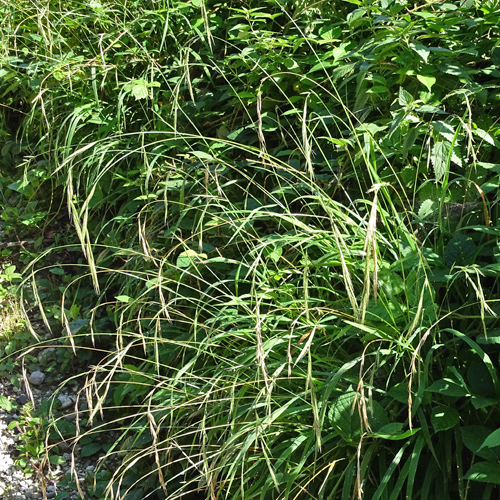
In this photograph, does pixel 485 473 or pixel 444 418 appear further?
pixel 444 418

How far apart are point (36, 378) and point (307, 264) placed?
154 cm

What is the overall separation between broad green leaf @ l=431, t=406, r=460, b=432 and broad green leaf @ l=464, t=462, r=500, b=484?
0.34 feet

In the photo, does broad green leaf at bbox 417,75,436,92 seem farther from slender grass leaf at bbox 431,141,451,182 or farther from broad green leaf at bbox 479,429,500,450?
broad green leaf at bbox 479,429,500,450

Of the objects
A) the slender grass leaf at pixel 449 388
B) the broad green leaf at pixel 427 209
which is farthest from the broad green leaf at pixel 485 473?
the broad green leaf at pixel 427 209

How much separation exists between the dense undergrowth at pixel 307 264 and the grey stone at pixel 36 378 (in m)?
0.22

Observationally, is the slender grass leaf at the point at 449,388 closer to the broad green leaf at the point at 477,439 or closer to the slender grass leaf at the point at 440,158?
the broad green leaf at the point at 477,439

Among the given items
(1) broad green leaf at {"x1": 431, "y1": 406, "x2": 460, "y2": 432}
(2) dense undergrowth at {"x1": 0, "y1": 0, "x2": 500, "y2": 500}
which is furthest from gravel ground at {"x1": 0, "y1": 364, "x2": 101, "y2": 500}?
(1) broad green leaf at {"x1": 431, "y1": 406, "x2": 460, "y2": 432}

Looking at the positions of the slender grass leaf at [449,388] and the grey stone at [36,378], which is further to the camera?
the grey stone at [36,378]

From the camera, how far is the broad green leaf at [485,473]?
1349 mm

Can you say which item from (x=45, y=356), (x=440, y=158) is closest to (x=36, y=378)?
(x=45, y=356)

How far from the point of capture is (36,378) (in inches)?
99.4

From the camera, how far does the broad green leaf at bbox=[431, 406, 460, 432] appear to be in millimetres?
1445

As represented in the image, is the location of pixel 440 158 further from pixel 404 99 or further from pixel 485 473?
pixel 485 473

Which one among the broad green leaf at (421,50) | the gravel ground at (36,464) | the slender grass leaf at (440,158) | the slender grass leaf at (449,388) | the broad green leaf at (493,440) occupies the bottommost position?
the gravel ground at (36,464)
